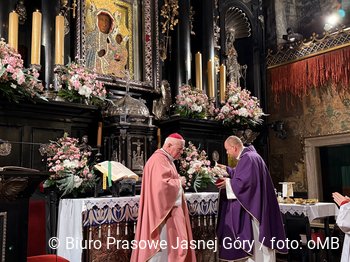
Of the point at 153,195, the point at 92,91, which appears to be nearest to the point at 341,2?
the point at 92,91

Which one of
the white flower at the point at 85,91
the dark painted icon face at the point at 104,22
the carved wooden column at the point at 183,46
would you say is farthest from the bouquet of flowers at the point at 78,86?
the carved wooden column at the point at 183,46

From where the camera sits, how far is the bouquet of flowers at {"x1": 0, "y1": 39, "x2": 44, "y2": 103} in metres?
4.73

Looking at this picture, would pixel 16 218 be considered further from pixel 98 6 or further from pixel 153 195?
pixel 98 6

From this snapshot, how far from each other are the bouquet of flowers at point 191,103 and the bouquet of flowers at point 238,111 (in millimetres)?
422

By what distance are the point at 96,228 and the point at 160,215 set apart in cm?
80

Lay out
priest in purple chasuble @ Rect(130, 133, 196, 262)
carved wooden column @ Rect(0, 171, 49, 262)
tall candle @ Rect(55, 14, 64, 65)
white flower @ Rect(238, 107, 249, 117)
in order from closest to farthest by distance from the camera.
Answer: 1. carved wooden column @ Rect(0, 171, 49, 262)
2. priest in purple chasuble @ Rect(130, 133, 196, 262)
3. tall candle @ Rect(55, 14, 64, 65)
4. white flower @ Rect(238, 107, 249, 117)

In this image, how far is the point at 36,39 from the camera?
5.65m

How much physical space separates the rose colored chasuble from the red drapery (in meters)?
5.48

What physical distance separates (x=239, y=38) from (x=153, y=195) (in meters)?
6.95

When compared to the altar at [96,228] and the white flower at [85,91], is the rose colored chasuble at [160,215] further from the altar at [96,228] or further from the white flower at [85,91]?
the white flower at [85,91]

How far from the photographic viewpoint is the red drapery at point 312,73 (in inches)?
332

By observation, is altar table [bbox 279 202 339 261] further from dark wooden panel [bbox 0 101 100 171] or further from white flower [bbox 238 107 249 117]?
dark wooden panel [bbox 0 101 100 171]

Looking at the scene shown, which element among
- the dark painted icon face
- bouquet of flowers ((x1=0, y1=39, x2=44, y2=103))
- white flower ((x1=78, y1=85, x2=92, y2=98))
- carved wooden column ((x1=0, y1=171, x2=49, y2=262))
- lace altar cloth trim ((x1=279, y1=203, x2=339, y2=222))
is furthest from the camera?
the dark painted icon face

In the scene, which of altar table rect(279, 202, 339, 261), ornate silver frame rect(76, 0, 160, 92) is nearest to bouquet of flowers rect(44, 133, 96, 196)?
ornate silver frame rect(76, 0, 160, 92)
